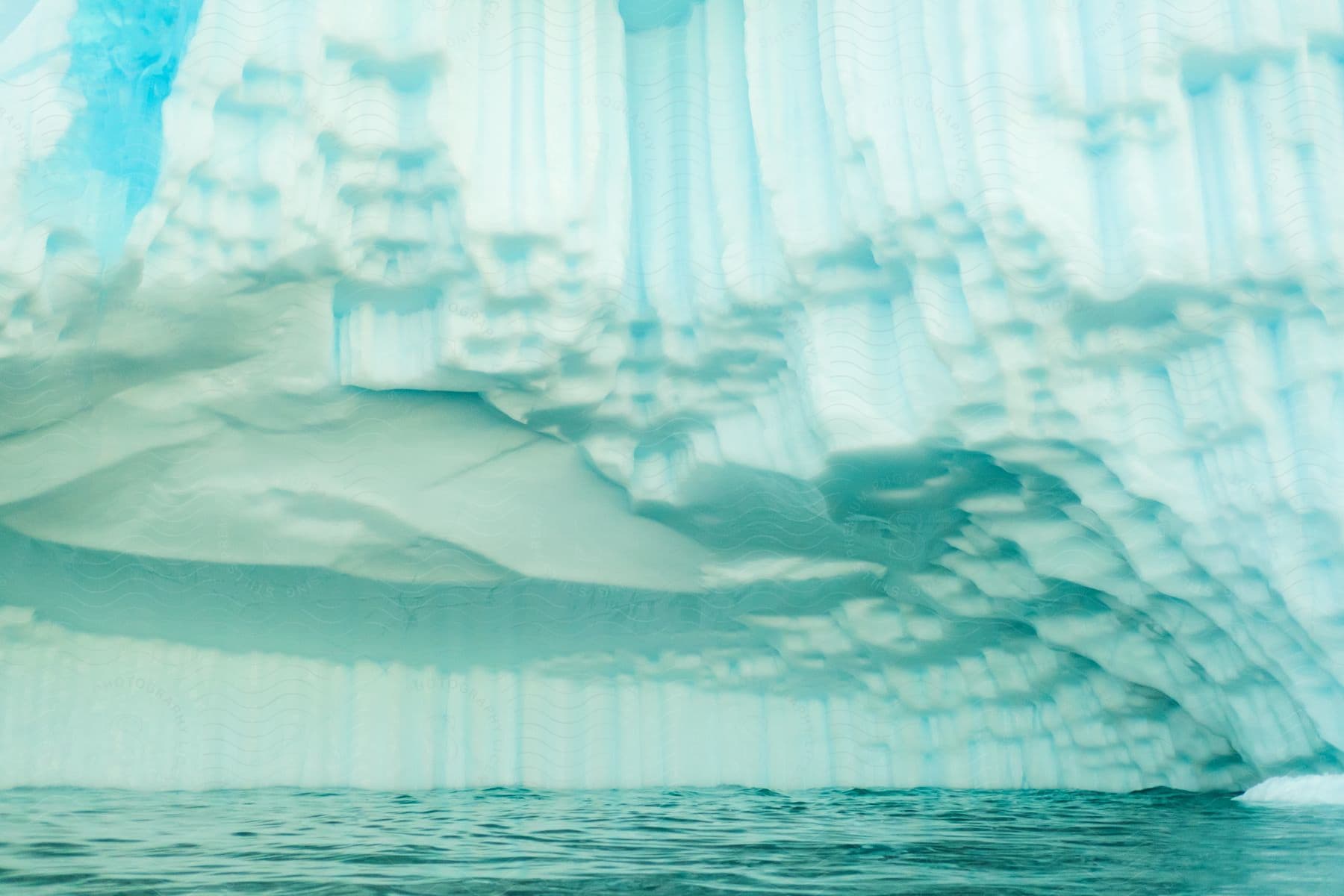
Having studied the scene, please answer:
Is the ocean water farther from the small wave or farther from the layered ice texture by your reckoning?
the layered ice texture

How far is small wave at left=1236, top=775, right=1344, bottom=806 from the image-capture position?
6.56 m

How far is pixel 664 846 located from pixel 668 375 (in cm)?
328

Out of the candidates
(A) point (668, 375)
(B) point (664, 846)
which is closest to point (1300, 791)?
(B) point (664, 846)

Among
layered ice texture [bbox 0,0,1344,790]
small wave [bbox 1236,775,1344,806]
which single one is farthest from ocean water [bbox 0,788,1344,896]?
layered ice texture [bbox 0,0,1344,790]

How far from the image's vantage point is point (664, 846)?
5000 millimetres

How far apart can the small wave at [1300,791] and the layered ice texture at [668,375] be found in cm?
13

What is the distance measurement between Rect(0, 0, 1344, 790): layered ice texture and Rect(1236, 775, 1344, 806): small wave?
0.13m

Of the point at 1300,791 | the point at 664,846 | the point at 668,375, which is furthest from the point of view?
the point at 668,375

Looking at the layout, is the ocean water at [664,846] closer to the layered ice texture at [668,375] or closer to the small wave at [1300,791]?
the small wave at [1300,791]

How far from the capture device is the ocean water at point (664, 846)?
12.5 feet

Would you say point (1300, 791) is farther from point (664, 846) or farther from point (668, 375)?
point (668, 375)

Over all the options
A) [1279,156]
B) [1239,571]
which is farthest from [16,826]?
[1279,156]

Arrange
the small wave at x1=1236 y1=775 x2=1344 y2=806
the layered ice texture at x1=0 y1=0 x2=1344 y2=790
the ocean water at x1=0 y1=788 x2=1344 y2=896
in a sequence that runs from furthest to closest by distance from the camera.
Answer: the small wave at x1=1236 y1=775 x2=1344 y2=806 < the layered ice texture at x1=0 y1=0 x2=1344 y2=790 < the ocean water at x1=0 y1=788 x2=1344 y2=896

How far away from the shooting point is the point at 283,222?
6.65 m
